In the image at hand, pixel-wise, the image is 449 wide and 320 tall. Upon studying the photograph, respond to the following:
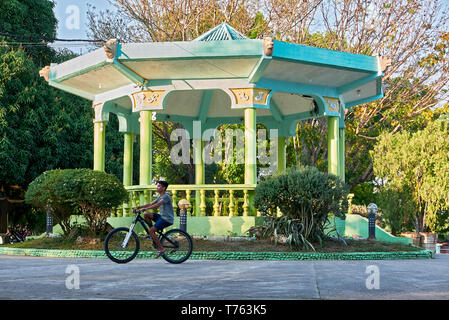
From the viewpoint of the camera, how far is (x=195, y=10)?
2447 cm

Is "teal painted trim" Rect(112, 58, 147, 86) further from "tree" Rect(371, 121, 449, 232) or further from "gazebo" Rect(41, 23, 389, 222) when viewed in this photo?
"tree" Rect(371, 121, 449, 232)

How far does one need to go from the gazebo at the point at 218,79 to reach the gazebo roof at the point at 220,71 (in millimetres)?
24

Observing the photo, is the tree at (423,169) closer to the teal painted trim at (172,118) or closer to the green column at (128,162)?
the teal painted trim at (172,118)

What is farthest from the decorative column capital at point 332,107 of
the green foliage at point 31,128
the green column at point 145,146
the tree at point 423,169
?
the green foliage at point 31,128

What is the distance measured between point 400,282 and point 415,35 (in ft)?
65.0

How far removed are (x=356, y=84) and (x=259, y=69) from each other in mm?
3441

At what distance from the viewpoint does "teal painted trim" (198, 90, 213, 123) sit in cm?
1865

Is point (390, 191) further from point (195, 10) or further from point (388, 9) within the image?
point (195, 10)

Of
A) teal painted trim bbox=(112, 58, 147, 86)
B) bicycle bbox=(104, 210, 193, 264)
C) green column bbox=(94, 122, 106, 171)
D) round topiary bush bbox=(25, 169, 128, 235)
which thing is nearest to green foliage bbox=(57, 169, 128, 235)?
round topiary bush bbox=(25, 169, 128, 235)

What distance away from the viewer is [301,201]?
39.3ft

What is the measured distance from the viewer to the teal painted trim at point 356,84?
15.3 m

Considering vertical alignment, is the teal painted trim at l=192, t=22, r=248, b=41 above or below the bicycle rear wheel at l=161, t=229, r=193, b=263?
above
